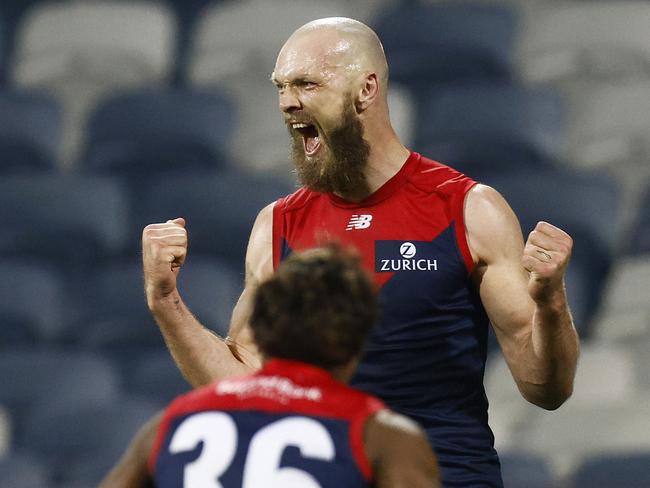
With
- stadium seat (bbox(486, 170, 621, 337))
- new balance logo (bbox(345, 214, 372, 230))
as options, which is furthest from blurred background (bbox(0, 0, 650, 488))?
new balance logo (bbox(345, 214, 372, 230))

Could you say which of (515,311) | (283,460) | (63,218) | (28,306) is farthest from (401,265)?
(63,218)

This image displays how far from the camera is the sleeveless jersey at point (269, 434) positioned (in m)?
2.25

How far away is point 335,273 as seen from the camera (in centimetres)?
235

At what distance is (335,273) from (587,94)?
4.93 meters

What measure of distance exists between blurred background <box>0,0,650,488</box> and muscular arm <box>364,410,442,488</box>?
10.0 ft

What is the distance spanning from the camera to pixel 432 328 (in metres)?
3.32

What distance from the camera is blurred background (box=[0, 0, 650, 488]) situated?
5.93m

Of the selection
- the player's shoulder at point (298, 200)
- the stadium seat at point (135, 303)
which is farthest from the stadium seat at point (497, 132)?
the player's shoulder at point (298, 200)

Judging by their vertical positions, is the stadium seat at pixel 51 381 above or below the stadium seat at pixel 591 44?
below

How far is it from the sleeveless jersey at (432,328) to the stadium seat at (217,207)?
3375mm

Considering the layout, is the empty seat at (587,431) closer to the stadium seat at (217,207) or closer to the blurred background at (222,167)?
the blurred background at (222,167)

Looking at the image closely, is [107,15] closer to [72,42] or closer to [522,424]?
[72,42]

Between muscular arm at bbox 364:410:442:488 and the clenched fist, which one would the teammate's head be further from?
muscular arm at bbox 364:410:442:488

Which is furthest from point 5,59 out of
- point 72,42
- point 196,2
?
point 196,2
